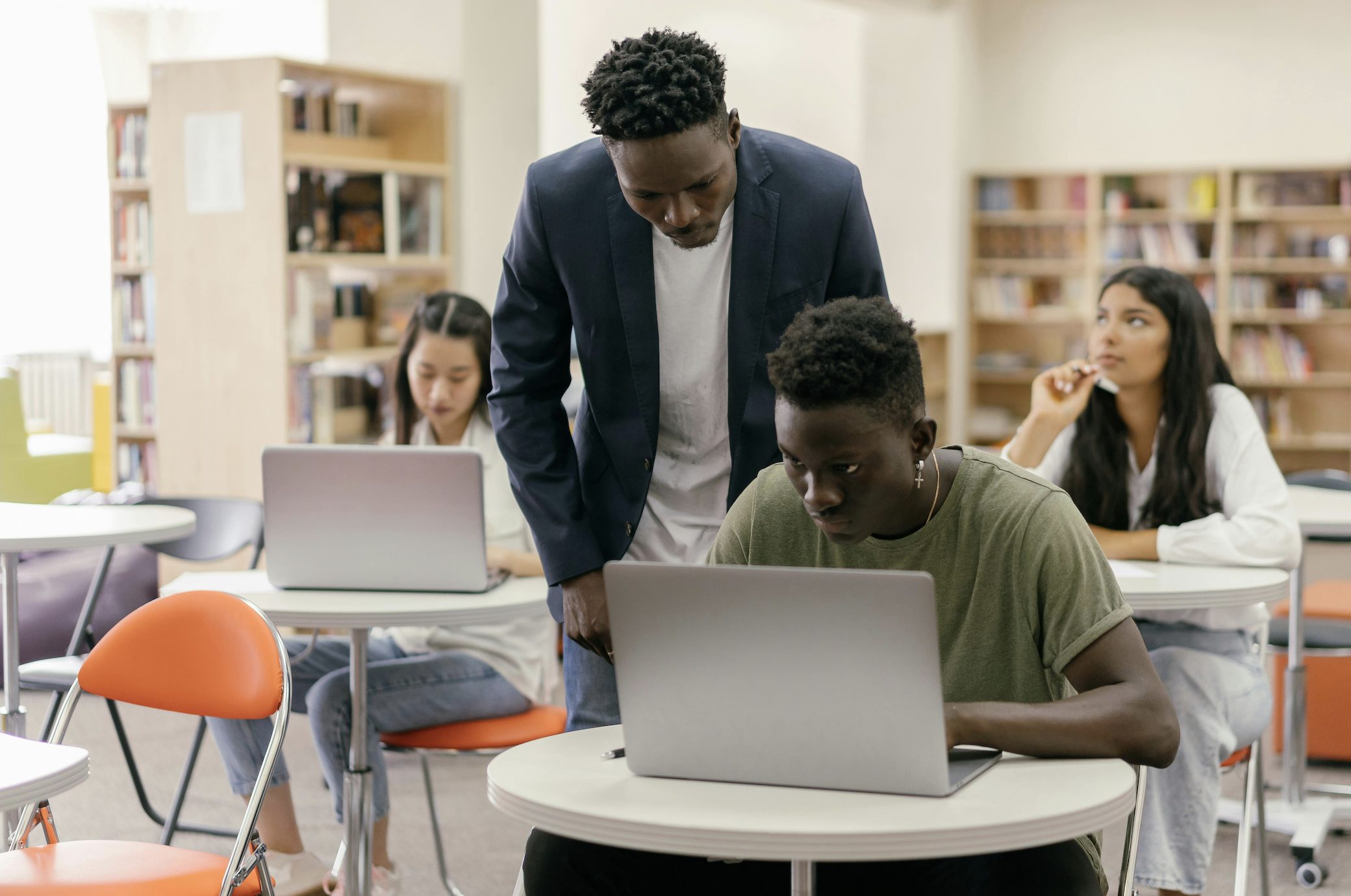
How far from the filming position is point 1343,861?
3.06 metres

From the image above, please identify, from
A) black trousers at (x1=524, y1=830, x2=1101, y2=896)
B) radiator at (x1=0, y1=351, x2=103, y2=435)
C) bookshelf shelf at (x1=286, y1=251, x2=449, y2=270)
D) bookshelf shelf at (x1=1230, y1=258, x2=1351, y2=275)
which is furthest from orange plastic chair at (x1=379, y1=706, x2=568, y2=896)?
radiator at (x1=0, y1=351, x2=103, y2=435)

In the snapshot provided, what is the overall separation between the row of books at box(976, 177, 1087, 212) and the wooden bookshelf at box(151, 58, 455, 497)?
453 cm

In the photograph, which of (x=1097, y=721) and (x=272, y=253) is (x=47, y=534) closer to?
(x=1097, y=721)

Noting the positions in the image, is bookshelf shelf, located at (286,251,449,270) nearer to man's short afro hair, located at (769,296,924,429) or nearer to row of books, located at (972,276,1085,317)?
man's short afro hair, located at (769,296,924,429)

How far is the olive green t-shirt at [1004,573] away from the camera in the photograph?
1.47 meters

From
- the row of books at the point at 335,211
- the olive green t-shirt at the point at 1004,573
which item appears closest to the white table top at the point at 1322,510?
the olive green t-shirt at the point at 1004,573

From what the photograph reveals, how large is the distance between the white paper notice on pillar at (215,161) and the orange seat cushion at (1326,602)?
3.58m

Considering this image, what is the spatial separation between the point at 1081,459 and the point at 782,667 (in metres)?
1.70

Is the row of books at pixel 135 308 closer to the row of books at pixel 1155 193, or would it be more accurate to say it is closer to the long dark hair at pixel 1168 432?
the long dark hair at pixel 1168 432

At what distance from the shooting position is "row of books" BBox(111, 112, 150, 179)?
5.28m

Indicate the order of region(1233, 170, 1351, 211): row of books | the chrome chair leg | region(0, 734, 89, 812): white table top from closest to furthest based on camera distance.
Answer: region(0, 734, 89, 812): white table top, the chrome chair leg, region(1233, 170, 1351, 211): row of books

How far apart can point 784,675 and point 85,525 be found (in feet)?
6.72

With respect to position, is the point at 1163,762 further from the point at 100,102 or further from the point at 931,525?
the point at 100,102

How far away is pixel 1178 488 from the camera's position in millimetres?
2633
